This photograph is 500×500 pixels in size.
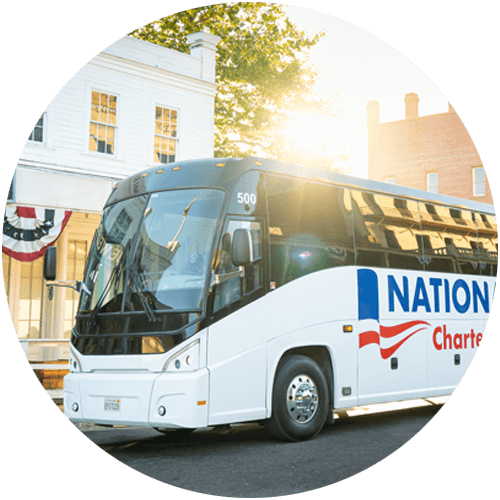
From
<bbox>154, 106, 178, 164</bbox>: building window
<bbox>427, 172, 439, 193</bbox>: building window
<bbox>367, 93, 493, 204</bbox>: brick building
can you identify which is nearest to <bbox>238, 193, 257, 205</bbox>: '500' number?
<bbox>154, 106, 178, 164</bbox>: building window

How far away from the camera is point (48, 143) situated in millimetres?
19578

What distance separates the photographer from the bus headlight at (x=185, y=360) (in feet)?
26.6

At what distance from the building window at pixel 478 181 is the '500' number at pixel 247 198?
3848cm

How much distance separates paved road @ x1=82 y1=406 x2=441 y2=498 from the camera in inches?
279

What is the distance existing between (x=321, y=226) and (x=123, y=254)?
2870 mm

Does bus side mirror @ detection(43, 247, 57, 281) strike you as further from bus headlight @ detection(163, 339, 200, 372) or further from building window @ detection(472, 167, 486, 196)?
building window @ detection(472, 167, 486, 196)

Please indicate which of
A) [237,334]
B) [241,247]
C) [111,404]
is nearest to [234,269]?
[241,247]

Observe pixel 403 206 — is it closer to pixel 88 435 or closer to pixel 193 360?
pixel 193 360

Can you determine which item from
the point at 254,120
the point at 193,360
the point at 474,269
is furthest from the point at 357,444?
the point at 254,120

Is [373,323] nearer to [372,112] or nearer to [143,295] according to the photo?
[143,295]

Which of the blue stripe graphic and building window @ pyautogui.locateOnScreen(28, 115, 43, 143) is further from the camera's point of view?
building window @ pyautogui.locateOnScreen(28, 115, 43, 143)

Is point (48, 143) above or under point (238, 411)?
above

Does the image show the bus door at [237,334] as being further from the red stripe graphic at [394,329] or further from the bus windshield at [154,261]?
the red stripe graphic at [394,329]

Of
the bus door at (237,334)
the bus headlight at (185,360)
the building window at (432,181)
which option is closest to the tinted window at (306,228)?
the bus door at (237,334)
